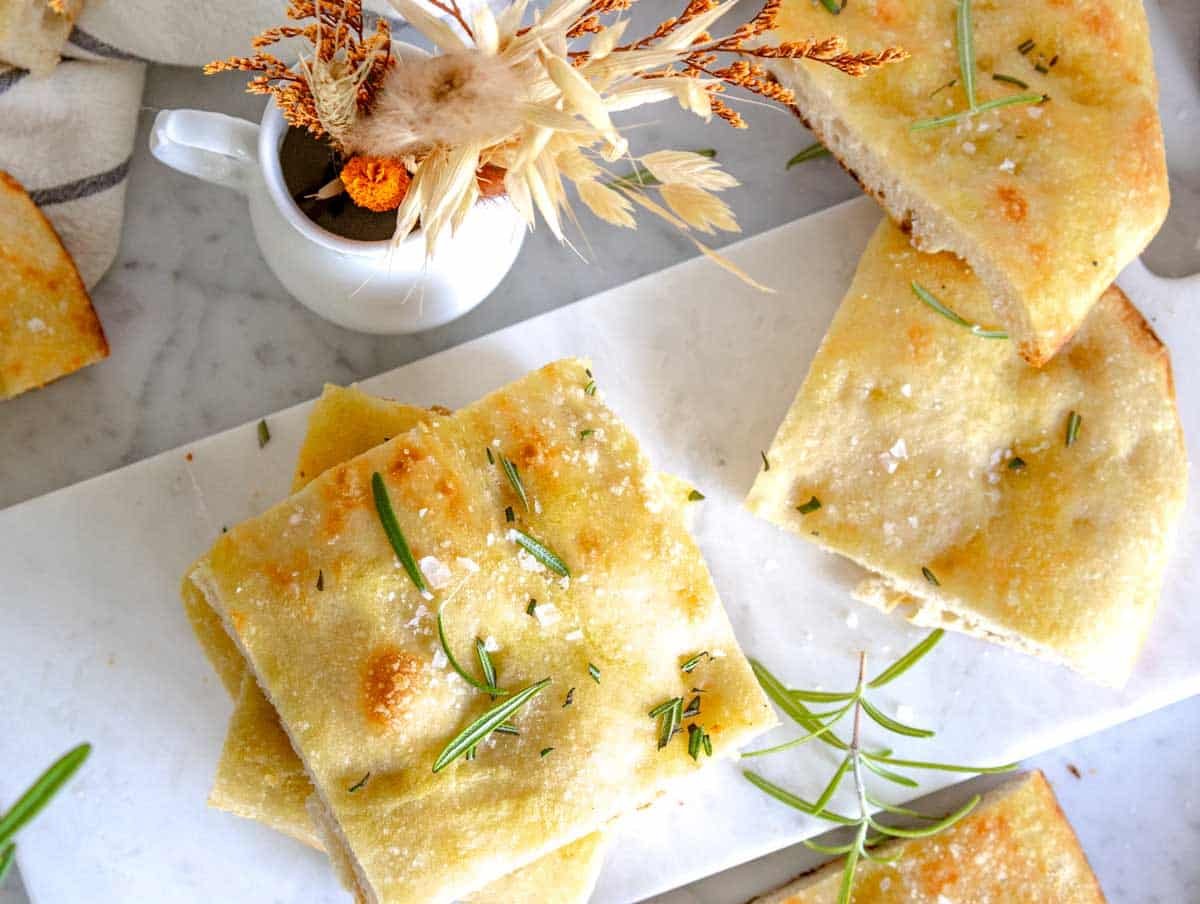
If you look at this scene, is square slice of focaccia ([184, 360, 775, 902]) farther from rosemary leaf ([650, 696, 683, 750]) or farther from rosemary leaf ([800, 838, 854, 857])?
rosemary leaf ([800, 838, 854, 857])

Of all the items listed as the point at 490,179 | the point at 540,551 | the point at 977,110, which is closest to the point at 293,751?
the point at 540,551

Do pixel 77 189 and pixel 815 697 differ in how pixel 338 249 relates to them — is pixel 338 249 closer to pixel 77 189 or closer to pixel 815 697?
pixel 77 189

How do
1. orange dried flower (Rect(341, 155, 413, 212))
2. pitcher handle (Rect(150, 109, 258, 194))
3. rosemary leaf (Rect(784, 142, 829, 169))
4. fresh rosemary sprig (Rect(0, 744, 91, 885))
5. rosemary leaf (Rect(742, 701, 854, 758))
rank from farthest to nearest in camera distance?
rosemary leaf (Rect(784, 142, 829, 169)) → rosemary leaf (Rect(742, 701, 854, 758)) → pitcher handle (Rect(150, 109, 258, 194)) → orange dried flower (Rect(341, 155, 413, 212)) → fresh rosemary sprig (Rect(0, 744, 91, 885))

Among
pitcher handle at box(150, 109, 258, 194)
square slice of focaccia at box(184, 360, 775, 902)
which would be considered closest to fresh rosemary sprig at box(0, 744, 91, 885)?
square slice of focaccia at box(184, 360, 775, 902)

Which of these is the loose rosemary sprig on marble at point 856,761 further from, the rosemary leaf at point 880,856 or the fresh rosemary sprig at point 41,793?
the fresh rosemary sprig at point 41,793

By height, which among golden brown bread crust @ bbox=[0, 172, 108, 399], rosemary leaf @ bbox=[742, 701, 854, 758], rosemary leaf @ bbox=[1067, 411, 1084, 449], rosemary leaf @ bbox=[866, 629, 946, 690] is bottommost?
rosemary leaf @ bbox=[742, 701, 854, 758]

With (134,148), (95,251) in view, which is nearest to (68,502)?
(95,251)

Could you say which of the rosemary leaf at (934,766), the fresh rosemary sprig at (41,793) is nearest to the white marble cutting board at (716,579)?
the rosemary leaf at (934,766)
